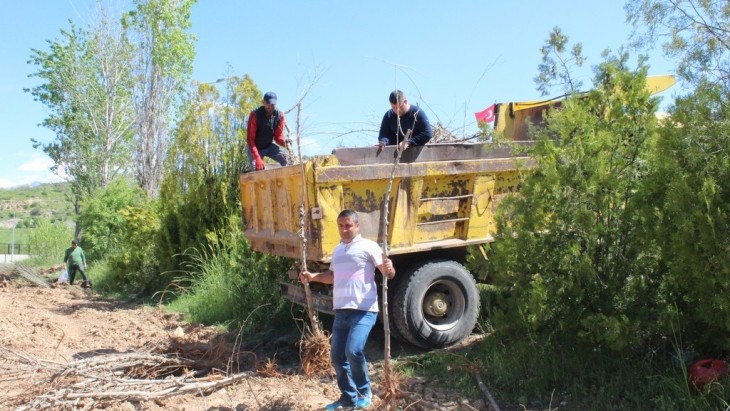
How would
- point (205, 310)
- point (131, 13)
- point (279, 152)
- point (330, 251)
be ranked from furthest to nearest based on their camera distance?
1. point (131, 13)
2. point (205, 310)
3. point (279, 152)
4. point (330, 251)

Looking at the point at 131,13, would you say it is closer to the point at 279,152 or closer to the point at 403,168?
the point at 279,152

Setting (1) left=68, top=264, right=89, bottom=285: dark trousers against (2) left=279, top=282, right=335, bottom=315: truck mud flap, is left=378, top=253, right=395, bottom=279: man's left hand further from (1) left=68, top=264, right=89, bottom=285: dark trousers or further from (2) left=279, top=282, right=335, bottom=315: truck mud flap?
(1) left=68, top=264, right=89, bottom=285: dark trousers

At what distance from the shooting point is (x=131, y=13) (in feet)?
83.7

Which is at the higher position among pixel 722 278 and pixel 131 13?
pixel 131 13

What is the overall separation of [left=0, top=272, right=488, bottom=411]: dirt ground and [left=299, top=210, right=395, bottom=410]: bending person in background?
262 millimetres

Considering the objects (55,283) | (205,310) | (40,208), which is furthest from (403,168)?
(40,208)

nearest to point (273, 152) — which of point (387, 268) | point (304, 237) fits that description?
point (304, 237)

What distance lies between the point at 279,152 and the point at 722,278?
227 inches

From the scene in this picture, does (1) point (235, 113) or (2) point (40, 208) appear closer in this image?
(1) point (235, 113)

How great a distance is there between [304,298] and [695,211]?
3894mm

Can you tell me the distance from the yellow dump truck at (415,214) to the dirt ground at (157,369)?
1.83ft

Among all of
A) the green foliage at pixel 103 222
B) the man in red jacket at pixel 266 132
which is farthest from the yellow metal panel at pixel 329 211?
the green foliage at pixel 103 222

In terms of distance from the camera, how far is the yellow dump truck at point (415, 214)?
598cm

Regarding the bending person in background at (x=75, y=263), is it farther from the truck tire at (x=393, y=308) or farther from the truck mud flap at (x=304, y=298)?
the truck tire at (x=393, y=308)
